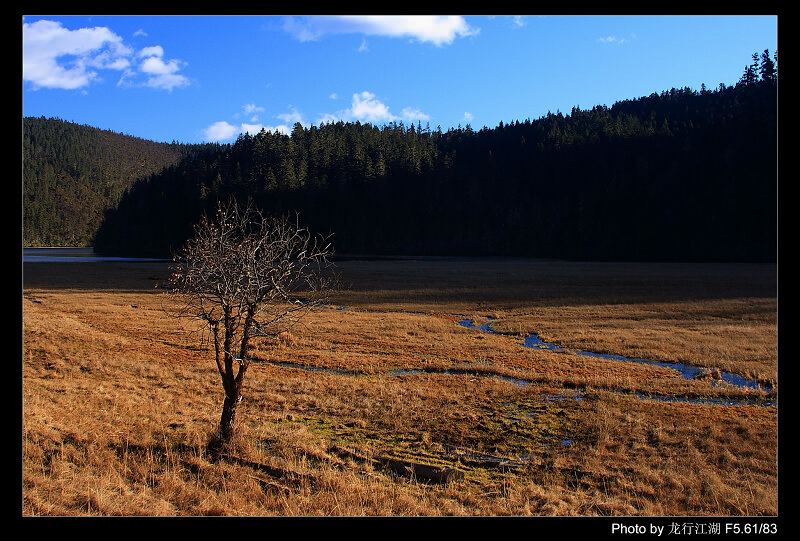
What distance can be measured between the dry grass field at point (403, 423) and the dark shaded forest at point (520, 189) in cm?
10372

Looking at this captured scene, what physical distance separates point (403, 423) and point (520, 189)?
15659 centimetres

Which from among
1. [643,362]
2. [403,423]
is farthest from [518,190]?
[403,423]

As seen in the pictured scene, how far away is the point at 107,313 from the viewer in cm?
4019

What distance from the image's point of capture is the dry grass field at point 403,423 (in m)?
9.91

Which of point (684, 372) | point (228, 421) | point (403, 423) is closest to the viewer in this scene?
point (228, 421)

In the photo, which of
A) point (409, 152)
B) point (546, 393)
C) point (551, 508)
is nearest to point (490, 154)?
point (409, 152)

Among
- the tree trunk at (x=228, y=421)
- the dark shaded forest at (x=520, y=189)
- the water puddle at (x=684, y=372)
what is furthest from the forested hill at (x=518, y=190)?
the tree trunk at (x=228, y=421)

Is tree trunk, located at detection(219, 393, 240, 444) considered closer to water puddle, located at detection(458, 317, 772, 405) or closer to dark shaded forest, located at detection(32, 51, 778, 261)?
water puddle, located at detection(458, 317, 772, 405)

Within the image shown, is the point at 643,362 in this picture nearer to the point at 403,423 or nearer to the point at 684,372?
the point at 684,372

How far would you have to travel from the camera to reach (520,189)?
6467 inches

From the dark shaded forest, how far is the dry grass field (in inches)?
4083

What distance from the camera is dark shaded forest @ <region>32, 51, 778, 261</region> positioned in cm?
12862

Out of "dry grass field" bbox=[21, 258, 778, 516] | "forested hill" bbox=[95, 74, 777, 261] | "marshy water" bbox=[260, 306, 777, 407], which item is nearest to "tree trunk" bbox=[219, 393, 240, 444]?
"dry grass field" bbox=[21, 258, 778, 516]

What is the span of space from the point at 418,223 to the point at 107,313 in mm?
121181
